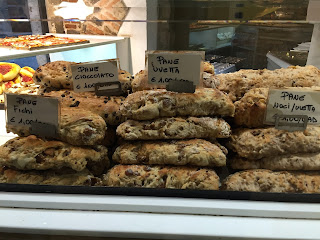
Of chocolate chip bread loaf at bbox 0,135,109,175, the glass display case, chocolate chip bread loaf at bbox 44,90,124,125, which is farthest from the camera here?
chocolate chip bread loaf at bbox 44,90,124,125

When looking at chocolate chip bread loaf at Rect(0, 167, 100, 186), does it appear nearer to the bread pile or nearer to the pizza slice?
the bread pile

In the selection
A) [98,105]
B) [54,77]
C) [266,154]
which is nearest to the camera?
[266,154]

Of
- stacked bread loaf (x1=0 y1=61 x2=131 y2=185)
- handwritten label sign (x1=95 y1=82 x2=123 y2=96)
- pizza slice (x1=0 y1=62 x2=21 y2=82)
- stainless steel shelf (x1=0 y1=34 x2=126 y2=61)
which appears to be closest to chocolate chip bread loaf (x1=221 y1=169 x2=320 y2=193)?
stacked bread loaf (x1=0 y1=61 x2=131 y2=185)

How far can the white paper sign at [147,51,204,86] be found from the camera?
1.07 m

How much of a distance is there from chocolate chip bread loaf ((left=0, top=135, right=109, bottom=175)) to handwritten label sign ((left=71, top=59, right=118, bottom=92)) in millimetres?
329

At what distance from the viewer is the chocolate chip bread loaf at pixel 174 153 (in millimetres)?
1009

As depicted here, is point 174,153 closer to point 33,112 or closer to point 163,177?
point 163,177

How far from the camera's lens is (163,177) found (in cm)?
102

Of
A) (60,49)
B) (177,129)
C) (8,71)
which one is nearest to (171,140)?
(177,129)

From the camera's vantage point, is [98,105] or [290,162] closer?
[290,162]

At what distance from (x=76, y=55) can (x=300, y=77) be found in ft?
9.07

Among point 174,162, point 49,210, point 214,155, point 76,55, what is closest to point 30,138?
point 49,210

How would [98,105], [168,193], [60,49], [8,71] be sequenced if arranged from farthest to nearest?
[8,71], [60,49], [98,105], [168,193]

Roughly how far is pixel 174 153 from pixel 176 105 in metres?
0.20
